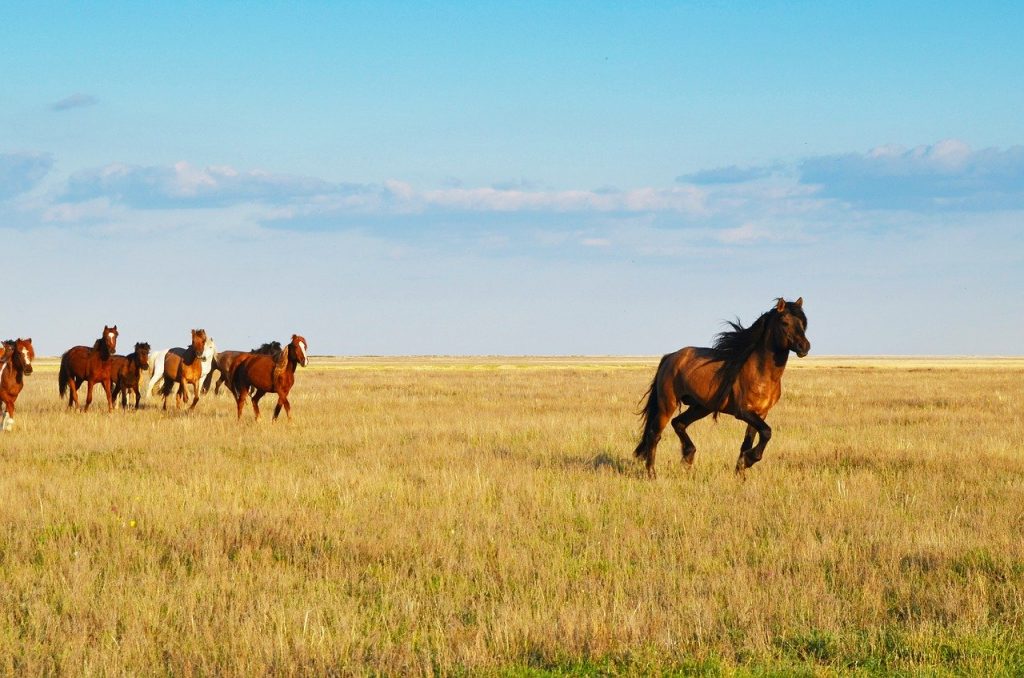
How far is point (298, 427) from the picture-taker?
1859 cm

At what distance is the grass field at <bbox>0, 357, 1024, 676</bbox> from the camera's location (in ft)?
17.6

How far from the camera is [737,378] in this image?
12.1 meters

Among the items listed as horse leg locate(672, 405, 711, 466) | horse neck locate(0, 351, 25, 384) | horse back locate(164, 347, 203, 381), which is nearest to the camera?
horse leg locate(672, 405, 711, 466)

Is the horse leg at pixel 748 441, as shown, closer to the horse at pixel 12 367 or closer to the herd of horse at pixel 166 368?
the herd of horse at pixel 166 368

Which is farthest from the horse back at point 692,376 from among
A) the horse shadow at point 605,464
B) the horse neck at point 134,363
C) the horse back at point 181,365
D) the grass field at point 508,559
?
the horse neck at point 134,363

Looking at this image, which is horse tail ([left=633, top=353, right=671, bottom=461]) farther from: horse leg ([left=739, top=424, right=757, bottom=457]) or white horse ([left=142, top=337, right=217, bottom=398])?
white horse ([left=142, top=337, right=217, bottom=398])

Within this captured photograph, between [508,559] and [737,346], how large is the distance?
235 inches

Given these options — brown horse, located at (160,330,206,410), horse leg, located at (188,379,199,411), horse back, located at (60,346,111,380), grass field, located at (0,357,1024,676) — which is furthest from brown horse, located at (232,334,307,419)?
grass field, located at (0,357,1024,676)

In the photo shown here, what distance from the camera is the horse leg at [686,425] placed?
12.7 m

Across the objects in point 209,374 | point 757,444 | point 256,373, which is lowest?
point 757,444

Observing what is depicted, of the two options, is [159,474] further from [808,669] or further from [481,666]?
[808,669]

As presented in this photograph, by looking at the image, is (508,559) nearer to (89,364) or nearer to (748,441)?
(748,441)

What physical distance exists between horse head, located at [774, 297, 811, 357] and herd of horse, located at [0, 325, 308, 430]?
Result: 1051cm

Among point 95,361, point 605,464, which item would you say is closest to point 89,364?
point 95,361
